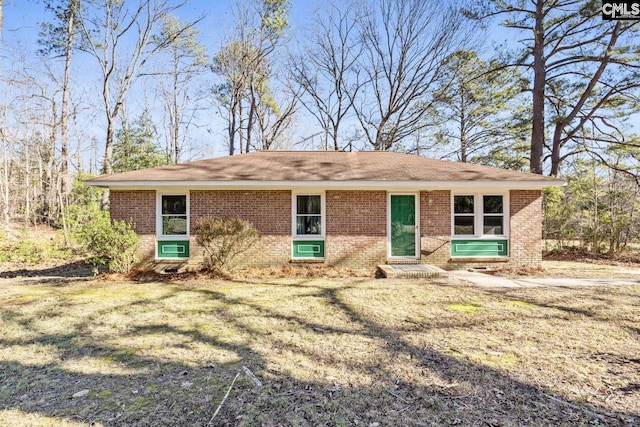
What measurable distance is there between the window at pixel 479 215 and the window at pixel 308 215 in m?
4.23

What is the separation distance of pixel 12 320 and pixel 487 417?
6.84 m

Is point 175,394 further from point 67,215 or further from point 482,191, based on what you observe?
point 67,215

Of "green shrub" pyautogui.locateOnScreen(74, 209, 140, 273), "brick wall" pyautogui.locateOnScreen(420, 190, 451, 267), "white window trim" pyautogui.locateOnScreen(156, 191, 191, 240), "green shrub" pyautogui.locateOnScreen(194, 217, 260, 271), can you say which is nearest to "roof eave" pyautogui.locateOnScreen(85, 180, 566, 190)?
"white window trim" pyautogui.locateOnScreen(156, 191, 191, 240)

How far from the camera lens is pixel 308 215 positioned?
10.1m

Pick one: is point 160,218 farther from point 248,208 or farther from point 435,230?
point 435,230

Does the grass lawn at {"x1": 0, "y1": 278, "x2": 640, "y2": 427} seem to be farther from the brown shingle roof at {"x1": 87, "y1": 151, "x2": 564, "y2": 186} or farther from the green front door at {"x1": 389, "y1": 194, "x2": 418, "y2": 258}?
the brown shingle roof at {"x1": 87, "y1": 151, "x2": 564, "y2": 186}

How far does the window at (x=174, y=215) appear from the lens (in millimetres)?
9953

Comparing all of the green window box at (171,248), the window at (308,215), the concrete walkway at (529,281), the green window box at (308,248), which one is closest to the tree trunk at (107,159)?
the green window box at (171,248)

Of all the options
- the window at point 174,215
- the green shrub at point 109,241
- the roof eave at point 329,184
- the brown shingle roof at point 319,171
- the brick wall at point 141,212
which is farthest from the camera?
the window at point 174,215

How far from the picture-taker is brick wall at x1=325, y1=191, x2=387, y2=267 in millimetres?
9984

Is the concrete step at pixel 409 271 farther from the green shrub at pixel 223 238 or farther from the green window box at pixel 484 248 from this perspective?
the green shrub at pixel 223 238

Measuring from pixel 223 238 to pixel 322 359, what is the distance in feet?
19.0

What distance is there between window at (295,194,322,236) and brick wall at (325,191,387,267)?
1.05ft

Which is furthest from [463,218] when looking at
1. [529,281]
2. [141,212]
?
[141,212]
